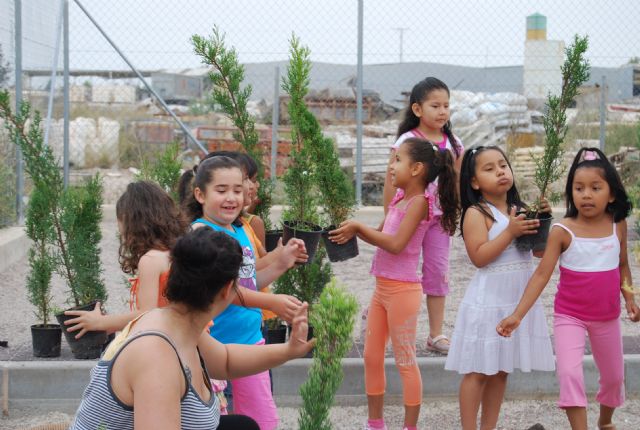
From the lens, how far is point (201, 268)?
2.60m

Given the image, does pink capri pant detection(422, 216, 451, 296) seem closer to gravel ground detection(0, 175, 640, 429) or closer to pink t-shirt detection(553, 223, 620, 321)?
gravel ground detection(0, 175, 640, 429)

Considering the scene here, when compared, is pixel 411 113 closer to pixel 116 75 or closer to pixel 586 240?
pixel 586 240

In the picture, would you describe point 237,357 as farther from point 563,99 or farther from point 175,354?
point 563,99

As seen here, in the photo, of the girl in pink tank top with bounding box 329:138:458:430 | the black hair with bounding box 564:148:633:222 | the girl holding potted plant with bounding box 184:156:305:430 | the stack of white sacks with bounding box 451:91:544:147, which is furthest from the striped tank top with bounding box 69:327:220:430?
the stack of white sacks with bounding box 451:91:544:147

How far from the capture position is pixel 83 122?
18500mm

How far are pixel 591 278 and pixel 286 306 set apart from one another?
1.78 meters

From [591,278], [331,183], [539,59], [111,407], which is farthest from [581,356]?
[539,59]

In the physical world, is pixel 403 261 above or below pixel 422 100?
below

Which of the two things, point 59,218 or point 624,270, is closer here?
point 624,270

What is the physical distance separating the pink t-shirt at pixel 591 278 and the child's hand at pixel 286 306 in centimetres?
168

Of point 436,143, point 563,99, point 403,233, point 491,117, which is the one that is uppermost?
point 491,117

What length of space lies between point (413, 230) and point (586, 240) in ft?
2.80

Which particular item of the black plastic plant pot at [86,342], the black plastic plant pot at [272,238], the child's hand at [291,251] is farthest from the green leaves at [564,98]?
the black plastic plant pot at [86,342]

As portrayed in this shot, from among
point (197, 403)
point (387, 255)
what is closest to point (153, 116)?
point (387, 255)
